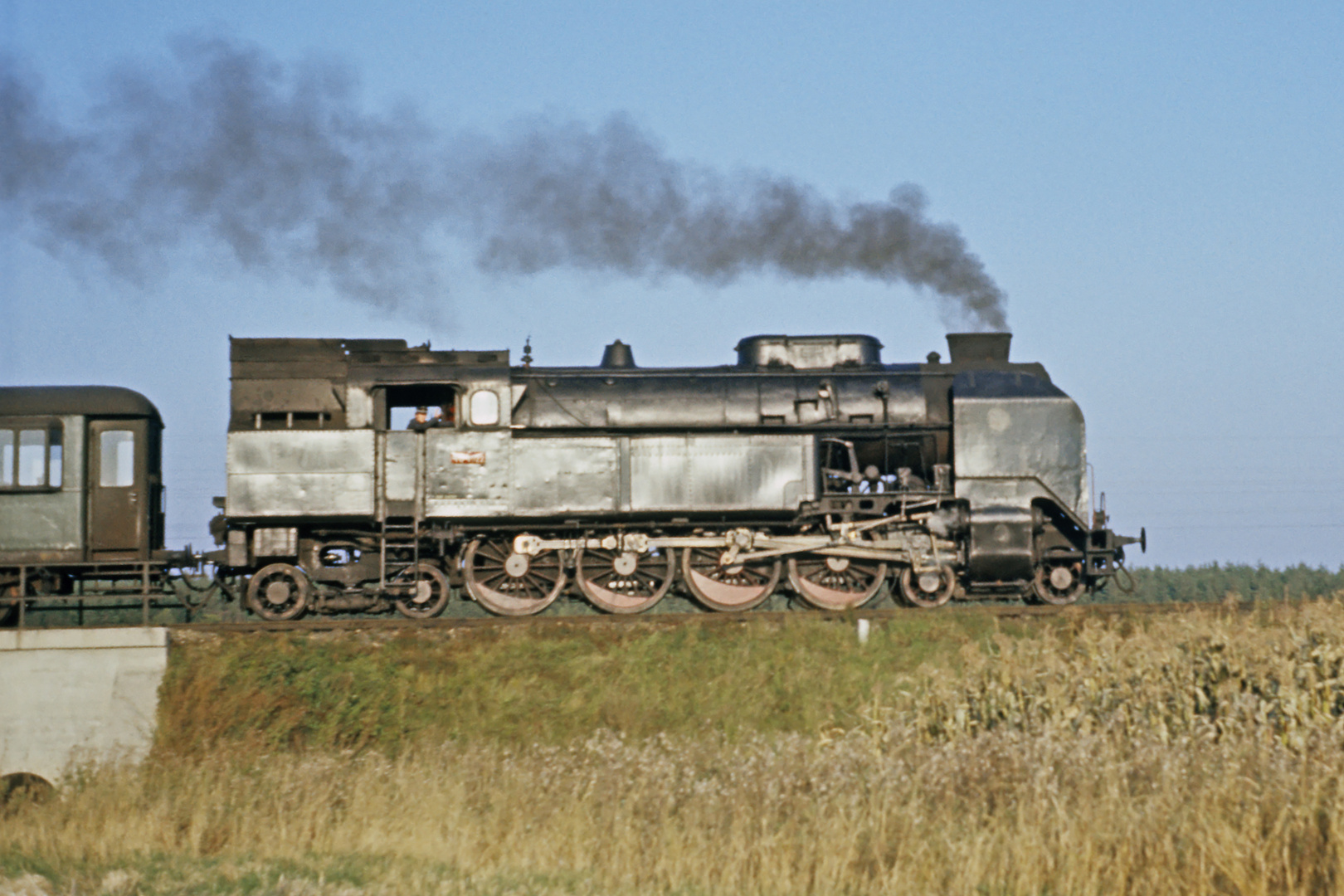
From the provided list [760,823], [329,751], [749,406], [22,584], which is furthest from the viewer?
[749,406]

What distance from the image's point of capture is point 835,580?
675 inches

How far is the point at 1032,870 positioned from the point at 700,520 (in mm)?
8794

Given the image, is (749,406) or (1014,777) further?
(749,406)

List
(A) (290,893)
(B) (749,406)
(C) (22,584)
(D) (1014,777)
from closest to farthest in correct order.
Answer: (A) (290,893) < (D) (1014,777) < (C) (22,584) < (B) (749,406)

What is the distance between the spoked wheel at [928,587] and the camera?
55.5 ft

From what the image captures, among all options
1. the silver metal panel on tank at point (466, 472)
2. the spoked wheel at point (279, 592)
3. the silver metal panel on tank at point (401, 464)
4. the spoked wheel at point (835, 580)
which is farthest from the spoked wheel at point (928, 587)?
the spoked wheel at point (279, 592)

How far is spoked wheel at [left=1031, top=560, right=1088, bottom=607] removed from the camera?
1711 centimetres

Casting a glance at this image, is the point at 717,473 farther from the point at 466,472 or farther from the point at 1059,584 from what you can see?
the point at 1059,584

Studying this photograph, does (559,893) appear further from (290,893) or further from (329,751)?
(329,751)

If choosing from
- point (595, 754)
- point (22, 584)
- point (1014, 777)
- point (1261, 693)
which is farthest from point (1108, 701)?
point (22, 584)

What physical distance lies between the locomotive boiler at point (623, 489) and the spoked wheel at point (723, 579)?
0.09 feet

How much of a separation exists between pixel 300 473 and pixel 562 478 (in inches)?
132

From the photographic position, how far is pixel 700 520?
1686 centimetres

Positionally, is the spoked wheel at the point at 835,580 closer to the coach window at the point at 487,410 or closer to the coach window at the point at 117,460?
the coach window at the point at 487,410
